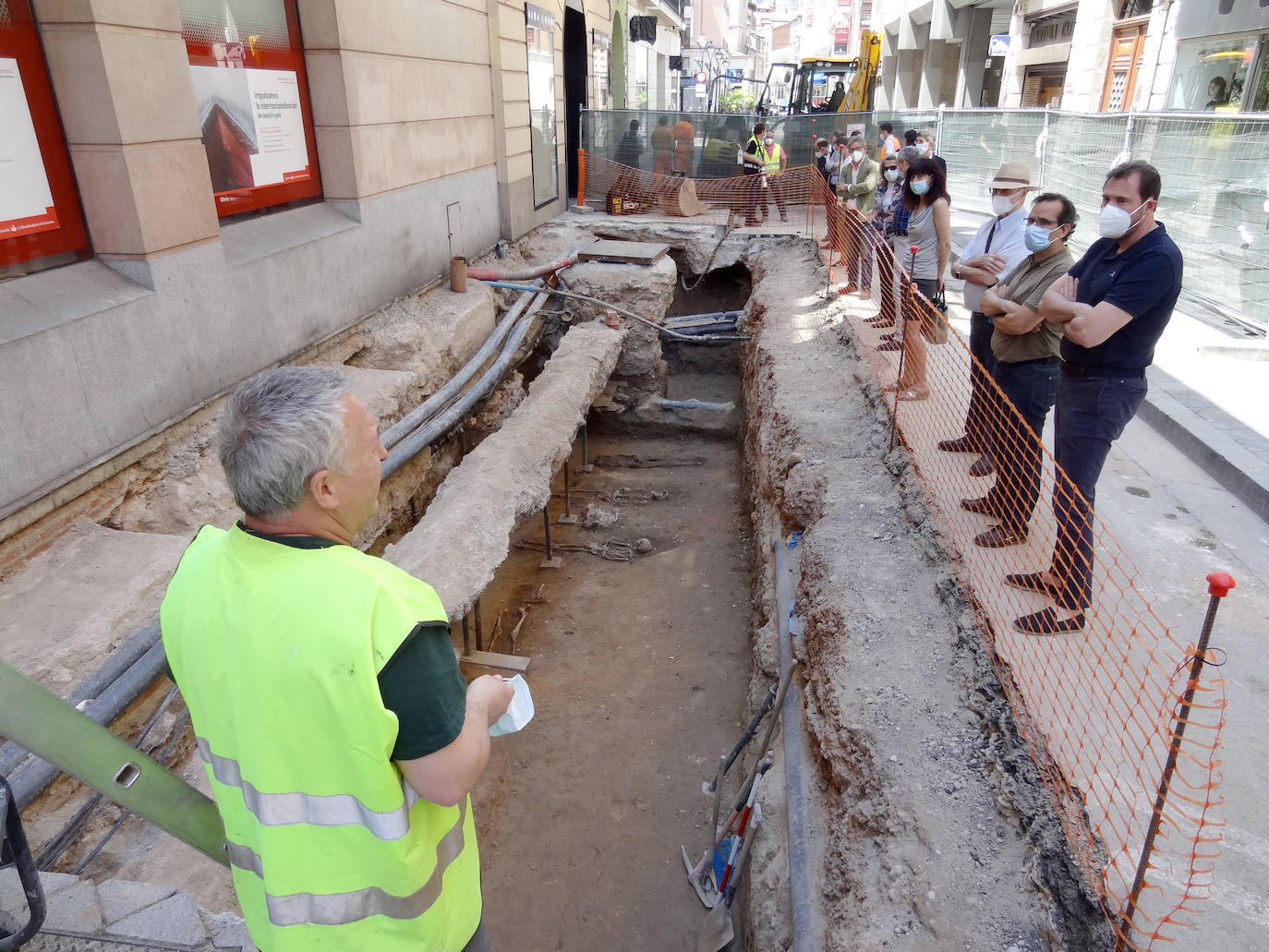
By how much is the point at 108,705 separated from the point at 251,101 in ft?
16.5

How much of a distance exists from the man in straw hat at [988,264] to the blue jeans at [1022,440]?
0.26m

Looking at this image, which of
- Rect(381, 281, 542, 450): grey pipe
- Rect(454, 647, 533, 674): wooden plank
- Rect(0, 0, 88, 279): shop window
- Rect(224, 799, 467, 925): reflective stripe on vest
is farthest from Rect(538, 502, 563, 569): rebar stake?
Rect(224, 799, 467, 925): reflective stripe on vest

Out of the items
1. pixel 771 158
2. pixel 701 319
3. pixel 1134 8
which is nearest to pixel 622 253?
pixel 701 319

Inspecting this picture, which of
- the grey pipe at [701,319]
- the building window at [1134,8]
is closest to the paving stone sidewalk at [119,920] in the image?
the grey pipe at [701,319]

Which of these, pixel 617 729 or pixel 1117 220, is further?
pixel 617 729

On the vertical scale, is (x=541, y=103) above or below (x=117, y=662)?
above

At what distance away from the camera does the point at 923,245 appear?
651 centimetres

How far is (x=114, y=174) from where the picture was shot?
4582 mm

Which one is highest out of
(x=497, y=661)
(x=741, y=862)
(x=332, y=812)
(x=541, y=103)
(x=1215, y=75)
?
(x=1215, y=75)

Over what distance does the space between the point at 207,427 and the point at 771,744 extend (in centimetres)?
408

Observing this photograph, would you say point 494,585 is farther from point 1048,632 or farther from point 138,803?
point 138,803

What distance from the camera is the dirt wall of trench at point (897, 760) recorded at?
7.92 ft

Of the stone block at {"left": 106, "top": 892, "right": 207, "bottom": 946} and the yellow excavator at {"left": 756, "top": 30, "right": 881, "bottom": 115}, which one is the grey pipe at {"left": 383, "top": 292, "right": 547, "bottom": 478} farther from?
the yellow excavator at {"left": 756, "top": 30, "right": 881, "bottom": 115}

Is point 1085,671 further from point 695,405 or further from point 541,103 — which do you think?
point 541,103
